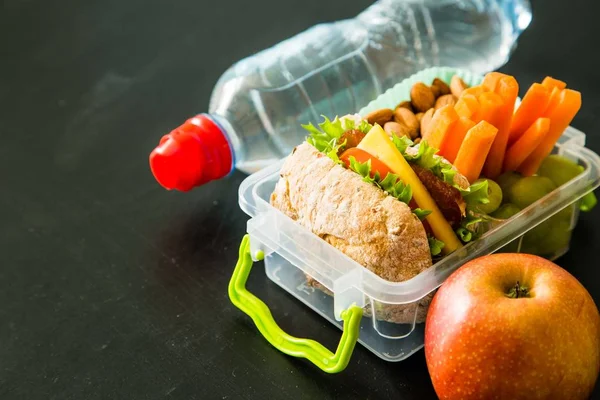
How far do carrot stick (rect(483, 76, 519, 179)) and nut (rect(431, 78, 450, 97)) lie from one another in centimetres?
15

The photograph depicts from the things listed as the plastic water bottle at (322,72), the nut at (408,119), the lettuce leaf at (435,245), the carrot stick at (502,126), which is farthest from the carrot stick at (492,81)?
the plastic water bottle at (322,72)

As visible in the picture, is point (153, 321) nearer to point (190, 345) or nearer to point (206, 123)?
point (190, 345)

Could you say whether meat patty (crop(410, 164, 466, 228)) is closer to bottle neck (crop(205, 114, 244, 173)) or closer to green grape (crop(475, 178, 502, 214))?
green grape (crop(475, 178, 502, 214))

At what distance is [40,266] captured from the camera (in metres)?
1.03

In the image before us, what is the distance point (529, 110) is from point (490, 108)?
6 cm

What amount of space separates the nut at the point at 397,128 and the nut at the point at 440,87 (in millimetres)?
90

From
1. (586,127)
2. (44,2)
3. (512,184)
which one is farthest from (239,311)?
(44,2)

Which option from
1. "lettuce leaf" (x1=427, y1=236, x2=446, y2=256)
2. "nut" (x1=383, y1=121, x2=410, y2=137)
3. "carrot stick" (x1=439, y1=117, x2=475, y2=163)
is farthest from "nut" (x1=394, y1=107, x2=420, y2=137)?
"lettuce leaf" (x1=427, y1=236, x2=446, y2=256)

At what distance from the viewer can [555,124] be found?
3.05 feet

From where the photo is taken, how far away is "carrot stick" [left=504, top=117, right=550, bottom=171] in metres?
0.90

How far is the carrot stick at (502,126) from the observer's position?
910 mm

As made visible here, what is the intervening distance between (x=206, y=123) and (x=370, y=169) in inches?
11.8

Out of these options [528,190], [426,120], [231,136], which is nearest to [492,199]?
[528,190]

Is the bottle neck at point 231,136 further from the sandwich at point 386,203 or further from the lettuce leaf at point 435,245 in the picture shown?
the lettuce leaf at point 435,245
